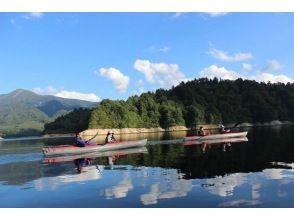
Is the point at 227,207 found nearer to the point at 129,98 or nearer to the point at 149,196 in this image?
the point at 149,196

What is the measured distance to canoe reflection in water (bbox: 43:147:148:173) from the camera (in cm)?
4031

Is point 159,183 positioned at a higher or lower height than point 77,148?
lower

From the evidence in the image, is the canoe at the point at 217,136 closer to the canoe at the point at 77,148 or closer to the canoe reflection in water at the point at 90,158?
the canoe reflection in water at the point at 90,158

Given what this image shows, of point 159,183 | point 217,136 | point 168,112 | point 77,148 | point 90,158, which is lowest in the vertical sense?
point 159,183

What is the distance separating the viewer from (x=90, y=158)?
46.9m

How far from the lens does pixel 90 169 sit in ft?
119

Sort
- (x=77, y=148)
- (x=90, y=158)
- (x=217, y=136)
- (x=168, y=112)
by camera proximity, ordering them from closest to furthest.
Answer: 1. (x=90, y=158)
2. (x=77, y=148)
3. (x=217, y=136)
4. (x=168, y=112)

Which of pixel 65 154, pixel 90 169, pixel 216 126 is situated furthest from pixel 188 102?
pixel 90 169

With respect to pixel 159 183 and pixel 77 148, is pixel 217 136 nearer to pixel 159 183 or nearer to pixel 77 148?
pixel 77 148

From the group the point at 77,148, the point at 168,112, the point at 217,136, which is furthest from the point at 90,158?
the point at 168,112

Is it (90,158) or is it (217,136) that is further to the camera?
(217,136)

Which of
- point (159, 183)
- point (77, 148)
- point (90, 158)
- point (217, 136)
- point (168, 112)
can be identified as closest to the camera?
point (159, 183)

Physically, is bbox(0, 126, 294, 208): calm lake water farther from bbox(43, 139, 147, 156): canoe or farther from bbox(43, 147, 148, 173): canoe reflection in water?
bbox(43, 139, 147, 156): canoe

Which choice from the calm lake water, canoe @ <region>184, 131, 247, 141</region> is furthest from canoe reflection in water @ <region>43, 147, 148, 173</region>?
canoe @ <region>184, 131, 247, 141</region>
